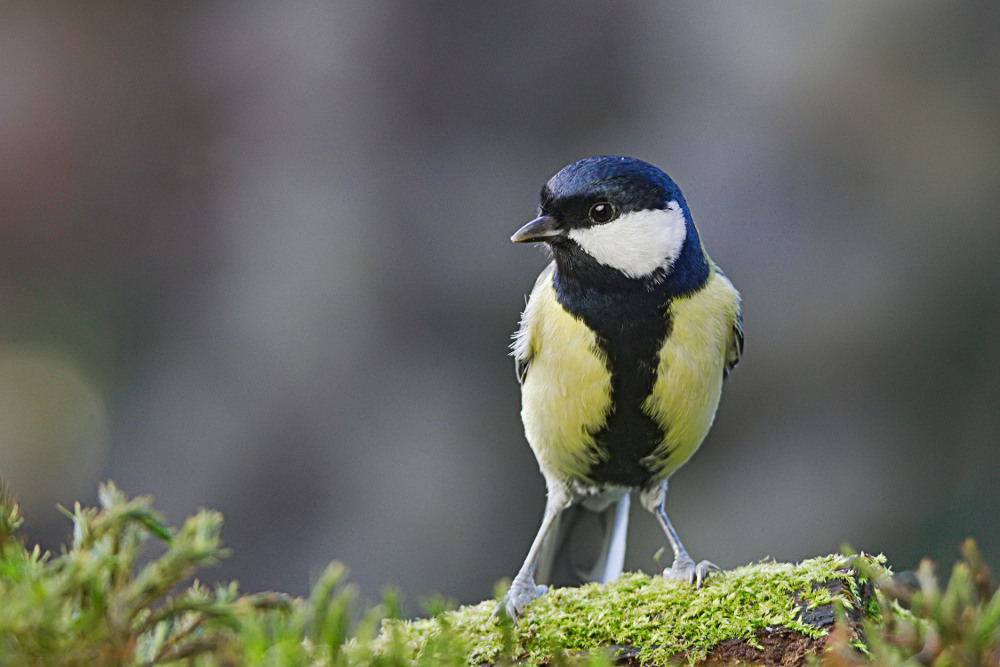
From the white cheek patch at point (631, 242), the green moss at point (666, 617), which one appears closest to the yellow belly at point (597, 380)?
the white cheek patch at point (631, 242)

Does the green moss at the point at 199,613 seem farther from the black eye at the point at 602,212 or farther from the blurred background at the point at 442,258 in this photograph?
the blurred background at the point at 442,258

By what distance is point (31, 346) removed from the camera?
4.36 metres

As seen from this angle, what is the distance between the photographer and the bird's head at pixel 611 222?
1.80 m

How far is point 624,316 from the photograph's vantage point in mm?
1810

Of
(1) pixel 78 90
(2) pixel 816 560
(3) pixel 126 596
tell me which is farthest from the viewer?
(1) pixel 78 90

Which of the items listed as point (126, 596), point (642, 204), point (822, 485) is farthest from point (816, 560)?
point (822, 485)

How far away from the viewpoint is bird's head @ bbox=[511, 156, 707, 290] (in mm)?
1797

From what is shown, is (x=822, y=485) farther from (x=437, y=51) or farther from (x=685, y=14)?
(x=437, y=51)

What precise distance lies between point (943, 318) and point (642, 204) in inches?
112

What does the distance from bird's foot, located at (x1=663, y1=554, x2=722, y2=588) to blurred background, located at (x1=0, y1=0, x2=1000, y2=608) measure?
82.1 inches

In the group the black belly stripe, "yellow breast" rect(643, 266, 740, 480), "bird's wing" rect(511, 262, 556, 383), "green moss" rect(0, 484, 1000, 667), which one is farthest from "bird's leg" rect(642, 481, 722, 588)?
"green moss" rect(0, 484, 1000, 667)

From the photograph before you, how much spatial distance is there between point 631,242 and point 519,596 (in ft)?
2.59

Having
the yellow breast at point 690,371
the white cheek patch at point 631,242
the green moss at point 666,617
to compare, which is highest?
the white cheek patch at point 631,242

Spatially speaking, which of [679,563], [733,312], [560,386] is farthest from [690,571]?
[733,312]
